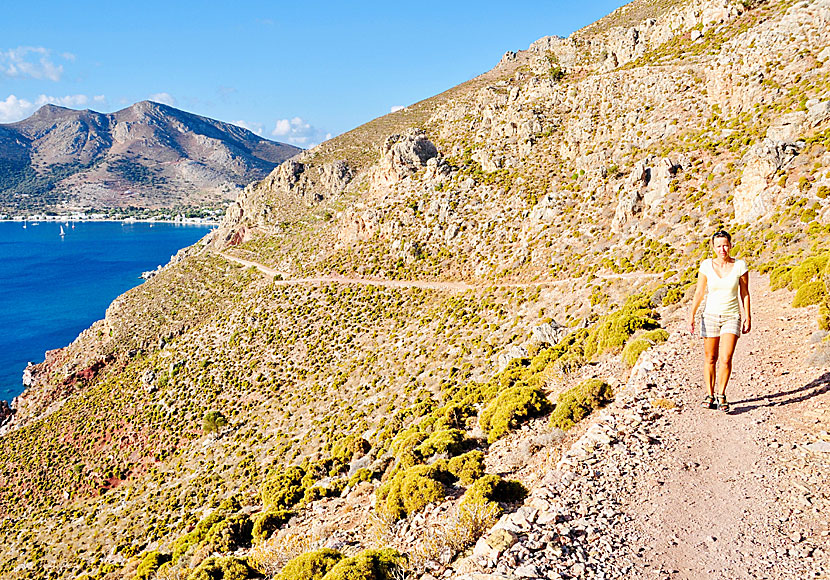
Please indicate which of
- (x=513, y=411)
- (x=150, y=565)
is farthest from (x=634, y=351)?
(x=150, y=565)

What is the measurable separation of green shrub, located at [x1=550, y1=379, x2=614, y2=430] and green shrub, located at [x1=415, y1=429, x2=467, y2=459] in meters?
3.73

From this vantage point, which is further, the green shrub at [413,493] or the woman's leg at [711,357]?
the green shrub at [413,493]

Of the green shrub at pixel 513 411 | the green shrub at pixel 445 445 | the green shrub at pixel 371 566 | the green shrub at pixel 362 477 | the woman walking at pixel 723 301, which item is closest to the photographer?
the green shrub at pixel 371 566

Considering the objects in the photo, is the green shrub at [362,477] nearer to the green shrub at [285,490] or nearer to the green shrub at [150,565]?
the green shrub at [285,490]

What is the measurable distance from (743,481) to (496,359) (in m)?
24.0

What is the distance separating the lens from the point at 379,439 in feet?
84.0

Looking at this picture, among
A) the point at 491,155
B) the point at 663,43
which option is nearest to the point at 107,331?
the point at 491,155

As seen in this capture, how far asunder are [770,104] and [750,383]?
4030 cm

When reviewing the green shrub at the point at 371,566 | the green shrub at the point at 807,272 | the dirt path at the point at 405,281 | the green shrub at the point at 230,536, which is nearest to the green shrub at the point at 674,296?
the green shrub at the point at 807,272

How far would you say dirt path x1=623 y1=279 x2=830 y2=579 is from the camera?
6.67 meters

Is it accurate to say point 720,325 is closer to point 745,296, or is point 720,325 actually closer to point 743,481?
point 745,296

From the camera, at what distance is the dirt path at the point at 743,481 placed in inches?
263

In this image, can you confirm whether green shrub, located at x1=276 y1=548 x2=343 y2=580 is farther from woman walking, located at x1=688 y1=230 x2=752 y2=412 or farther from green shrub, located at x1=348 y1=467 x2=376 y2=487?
woman walking, located at x1=688 y1=230 x2=752 y2=412

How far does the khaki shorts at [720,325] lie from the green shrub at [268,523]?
15976 mm
